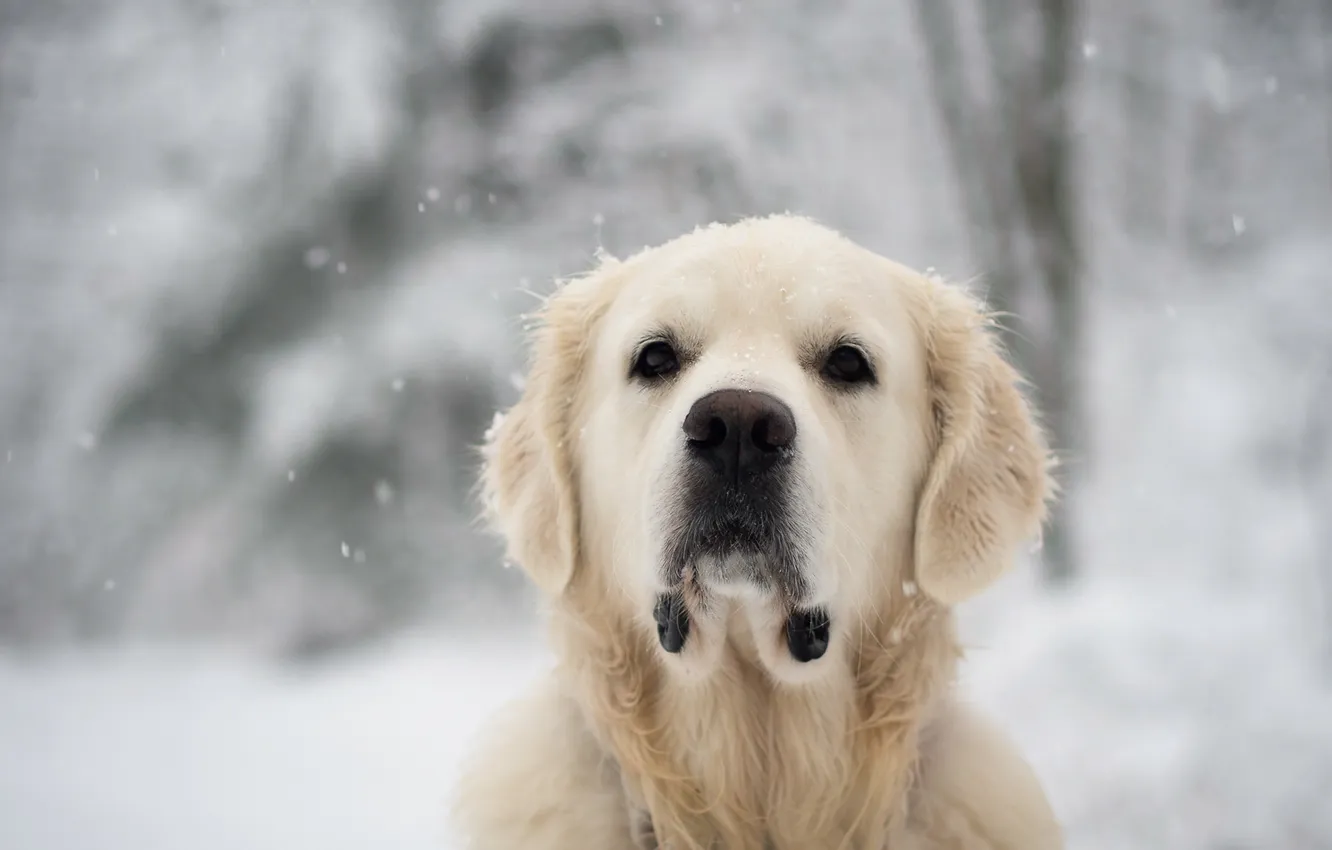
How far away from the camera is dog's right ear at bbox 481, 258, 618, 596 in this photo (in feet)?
8.73

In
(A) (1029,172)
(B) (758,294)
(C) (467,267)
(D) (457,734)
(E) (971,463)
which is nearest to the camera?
(B) (758,294)

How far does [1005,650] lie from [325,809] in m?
3.83

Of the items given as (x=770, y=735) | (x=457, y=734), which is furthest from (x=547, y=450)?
(x=457, y=734)

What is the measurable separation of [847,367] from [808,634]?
0.69 meters

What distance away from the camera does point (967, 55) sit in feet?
28.1

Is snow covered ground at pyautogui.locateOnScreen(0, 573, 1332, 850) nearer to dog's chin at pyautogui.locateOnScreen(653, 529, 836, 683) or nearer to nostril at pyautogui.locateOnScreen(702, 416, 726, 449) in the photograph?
dog's chin at pyautogui.locateOnScreen(653, 529, 836, 683)

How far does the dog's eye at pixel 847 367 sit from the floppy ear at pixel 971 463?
1.08ft

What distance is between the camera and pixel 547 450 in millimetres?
2750

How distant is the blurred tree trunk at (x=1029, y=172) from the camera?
784 centimetres

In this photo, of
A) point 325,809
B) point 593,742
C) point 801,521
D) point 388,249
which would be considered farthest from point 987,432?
→ point 388,249

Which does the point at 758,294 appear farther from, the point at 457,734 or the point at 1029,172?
the point at 1029,172

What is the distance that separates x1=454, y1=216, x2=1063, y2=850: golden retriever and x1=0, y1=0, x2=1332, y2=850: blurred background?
3.70 m

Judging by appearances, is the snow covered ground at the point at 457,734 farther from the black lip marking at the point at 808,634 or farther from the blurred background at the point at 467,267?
the black lip marking at the point at 808,634

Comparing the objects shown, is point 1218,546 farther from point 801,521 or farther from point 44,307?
point 44,307
